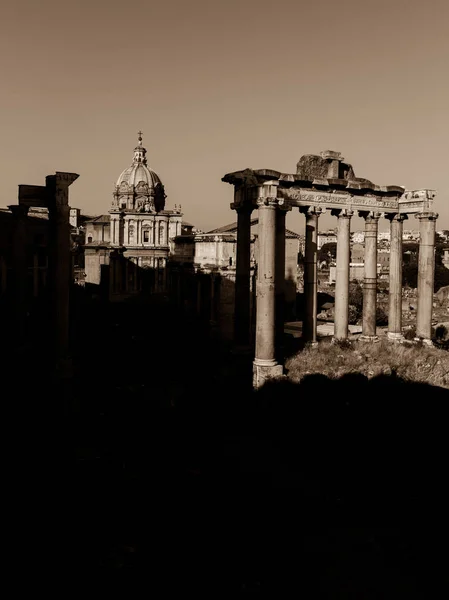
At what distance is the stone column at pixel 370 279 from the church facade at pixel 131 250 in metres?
30.5

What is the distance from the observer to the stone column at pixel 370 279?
58.0 feet

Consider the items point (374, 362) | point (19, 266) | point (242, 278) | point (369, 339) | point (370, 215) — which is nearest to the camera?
point (19, 266)

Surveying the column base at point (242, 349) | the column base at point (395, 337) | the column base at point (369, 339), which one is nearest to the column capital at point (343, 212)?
the column base at point (369, 339)

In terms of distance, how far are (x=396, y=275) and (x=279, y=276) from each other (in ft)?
18.0

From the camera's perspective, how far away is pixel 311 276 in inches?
657

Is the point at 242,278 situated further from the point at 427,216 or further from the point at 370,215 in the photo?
the point at 427,216

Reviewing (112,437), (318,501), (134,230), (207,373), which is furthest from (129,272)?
(318,501)

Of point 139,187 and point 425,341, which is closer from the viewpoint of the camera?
point 425,341

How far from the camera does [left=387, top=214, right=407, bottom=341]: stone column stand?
59.1ft

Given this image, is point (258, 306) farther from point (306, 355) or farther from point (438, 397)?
point (438, 397)

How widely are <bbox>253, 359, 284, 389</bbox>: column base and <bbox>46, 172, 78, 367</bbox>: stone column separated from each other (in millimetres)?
4865

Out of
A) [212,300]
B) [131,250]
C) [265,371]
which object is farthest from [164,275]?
[265,371]

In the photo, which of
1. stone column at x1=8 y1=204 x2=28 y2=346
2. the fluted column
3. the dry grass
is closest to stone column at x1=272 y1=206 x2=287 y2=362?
the fluted column

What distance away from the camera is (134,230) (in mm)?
50406
